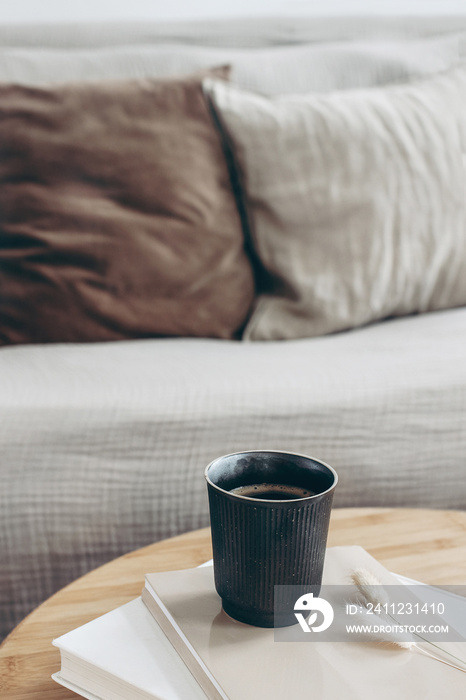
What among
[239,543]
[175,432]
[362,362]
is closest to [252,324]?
[362,362]

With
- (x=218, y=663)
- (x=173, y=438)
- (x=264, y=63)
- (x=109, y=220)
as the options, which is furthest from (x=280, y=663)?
(x=264, y=63)

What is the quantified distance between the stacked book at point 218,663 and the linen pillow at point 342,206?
30.1 inches

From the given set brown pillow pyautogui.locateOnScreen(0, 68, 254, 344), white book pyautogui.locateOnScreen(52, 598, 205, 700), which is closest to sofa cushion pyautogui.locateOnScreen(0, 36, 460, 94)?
brown pillow pyautogui.locateOnScreen(0, 68, 254, 344)

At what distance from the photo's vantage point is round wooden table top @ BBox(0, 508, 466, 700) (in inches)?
15.4

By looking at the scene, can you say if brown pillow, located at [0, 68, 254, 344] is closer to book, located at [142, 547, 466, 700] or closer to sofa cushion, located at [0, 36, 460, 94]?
sofa cushion, located at [0, 36, 460, 94]

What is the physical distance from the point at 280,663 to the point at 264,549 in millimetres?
60

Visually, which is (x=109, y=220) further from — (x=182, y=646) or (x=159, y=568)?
(x=182, y=646)

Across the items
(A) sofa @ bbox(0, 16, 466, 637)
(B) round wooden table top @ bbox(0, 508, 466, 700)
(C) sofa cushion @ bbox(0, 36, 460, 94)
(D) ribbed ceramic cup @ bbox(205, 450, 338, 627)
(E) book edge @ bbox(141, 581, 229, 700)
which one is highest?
(C) sofa cushion @ bbox(0, 36, 460, 94)

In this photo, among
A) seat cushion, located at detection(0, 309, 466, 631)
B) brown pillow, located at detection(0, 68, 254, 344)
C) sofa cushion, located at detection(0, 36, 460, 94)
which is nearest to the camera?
seat cushion, located at detection(0, 309, 466, 631)

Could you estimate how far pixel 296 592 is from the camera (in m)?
0.38

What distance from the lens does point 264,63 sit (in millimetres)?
1375

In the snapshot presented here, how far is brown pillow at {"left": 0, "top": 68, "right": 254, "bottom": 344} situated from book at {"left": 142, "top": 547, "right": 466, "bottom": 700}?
731 millimetres

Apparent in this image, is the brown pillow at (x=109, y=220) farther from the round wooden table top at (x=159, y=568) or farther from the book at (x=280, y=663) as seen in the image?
the book at (x=280, y=663)

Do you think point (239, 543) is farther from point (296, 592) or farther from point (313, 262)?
point (313, 262)
